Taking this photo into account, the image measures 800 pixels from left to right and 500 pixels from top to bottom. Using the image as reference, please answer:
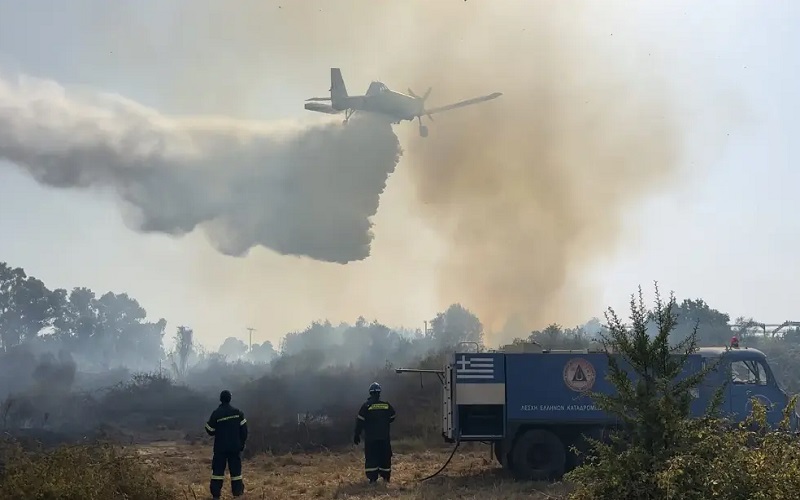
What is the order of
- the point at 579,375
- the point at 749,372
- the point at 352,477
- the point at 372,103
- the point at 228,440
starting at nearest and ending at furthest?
the point at 228,440
the point at 579,375
the point at 749,372
the point at 352,477
the point at 372,103

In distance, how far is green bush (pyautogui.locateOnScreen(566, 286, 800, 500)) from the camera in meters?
6.82

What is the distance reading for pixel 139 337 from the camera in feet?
440

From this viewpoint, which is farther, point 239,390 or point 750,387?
point 239,390

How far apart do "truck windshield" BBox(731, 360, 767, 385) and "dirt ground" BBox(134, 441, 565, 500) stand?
5408mm

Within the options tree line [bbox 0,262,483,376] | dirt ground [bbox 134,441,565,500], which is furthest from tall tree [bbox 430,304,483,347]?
dirt ground [bbox 134,441,565,500]

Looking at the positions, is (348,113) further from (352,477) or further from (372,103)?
(352,477)

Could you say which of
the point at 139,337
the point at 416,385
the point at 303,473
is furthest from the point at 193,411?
the point at 139,337

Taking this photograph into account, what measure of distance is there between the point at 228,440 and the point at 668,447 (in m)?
8.79

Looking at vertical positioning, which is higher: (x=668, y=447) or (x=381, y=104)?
(x=381, y=104)

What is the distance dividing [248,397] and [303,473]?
22386 mm

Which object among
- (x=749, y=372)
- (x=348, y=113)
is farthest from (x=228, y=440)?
(x=348, y=113)

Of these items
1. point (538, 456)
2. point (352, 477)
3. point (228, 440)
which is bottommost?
point (352, 477)

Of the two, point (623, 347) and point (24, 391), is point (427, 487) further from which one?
point (24, 391)

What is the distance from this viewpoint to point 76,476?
10.5 metres
